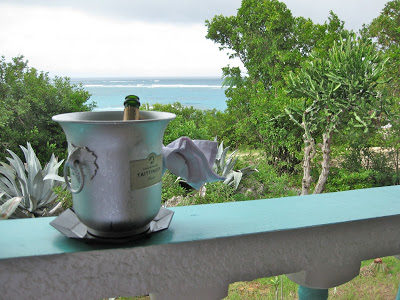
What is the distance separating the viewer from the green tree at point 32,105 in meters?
3.26

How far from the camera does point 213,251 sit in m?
0.36

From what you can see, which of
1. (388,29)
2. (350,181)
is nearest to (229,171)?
(350,181)

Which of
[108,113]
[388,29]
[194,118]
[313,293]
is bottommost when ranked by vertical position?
[194,118]

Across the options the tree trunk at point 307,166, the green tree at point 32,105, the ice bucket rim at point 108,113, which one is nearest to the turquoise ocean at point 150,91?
the green tree at point 32,105

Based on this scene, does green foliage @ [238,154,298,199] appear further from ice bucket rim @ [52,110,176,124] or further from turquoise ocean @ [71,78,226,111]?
ice bucket rim @ [52,110,176,124]

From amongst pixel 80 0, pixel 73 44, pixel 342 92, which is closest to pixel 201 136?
pixel 342 92

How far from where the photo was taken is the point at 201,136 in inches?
124

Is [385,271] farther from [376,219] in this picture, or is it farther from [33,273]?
[33,273]

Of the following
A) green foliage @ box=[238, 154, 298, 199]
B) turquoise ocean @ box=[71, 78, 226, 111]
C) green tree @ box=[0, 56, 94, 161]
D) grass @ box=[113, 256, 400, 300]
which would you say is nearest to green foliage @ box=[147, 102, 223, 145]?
turquoise ocean @ box=[71, 78, 226, 111]

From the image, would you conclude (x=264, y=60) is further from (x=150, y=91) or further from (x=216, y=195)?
(x=216, y=195)

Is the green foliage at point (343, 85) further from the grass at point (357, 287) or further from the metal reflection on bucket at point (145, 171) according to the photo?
the metal reflection on bucket at point (145, 171)

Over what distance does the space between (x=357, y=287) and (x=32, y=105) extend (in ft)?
10.5

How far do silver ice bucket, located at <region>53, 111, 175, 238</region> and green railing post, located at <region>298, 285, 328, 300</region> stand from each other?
0.73 feet

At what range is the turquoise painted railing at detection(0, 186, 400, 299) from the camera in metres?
0.33
